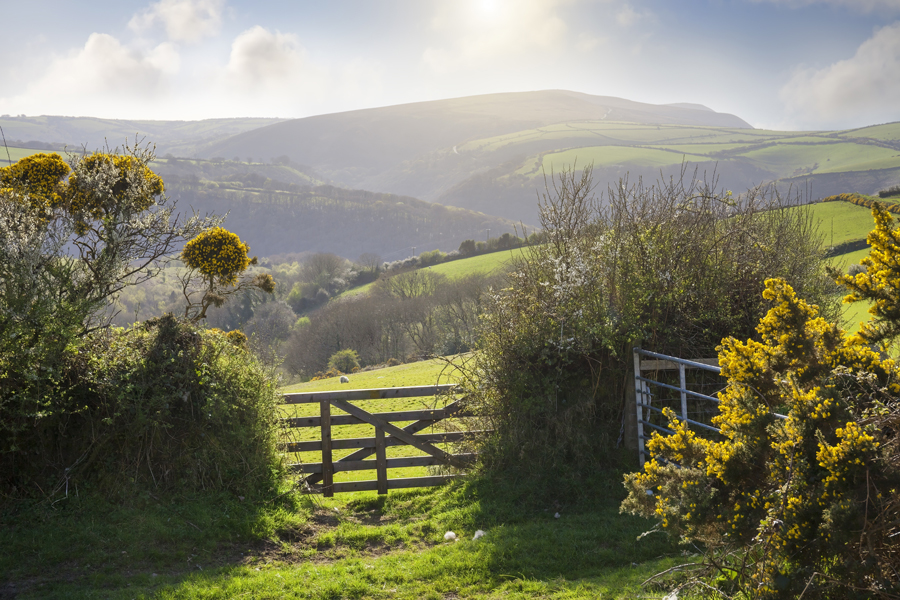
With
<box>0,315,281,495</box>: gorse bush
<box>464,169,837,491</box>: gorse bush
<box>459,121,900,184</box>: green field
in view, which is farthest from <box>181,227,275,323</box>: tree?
<box>459,121,900,184</box>: green field

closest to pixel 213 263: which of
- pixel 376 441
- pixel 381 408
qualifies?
pixel 376 441

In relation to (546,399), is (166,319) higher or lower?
higher

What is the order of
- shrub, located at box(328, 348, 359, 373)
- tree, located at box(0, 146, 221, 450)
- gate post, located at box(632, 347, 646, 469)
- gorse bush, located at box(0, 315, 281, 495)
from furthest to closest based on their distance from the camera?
1. shrub, located at box(328, 348, 359, 373)
2. gate post, located at box(632, 347, 646, 469)
3. gorse bush, located at box(0, 315, 281, 495)
4. tree, located at box(0, 146, 221, 450)

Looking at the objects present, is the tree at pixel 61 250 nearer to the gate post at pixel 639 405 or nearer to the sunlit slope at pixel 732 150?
the gate post at pixel 639 405

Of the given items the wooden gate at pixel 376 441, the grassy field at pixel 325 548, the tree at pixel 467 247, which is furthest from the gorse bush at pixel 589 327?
the tree at pixel 467 247

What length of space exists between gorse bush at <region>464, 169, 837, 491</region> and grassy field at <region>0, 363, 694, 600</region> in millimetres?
590

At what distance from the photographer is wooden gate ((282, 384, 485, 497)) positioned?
26.1 feet

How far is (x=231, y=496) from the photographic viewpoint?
21.8 feet

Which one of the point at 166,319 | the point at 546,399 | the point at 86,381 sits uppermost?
the point at 166,319

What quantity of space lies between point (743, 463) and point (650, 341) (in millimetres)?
4493

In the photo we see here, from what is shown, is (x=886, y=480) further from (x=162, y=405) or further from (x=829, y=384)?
(x=162, y=405)

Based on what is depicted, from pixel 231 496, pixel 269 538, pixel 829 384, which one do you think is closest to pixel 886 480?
pixel 829 384

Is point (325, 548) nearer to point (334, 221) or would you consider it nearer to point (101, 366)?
point (101, 366)

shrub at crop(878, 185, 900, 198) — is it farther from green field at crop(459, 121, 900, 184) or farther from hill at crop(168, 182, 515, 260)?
hill at crop(168, 182, 515, 260)
